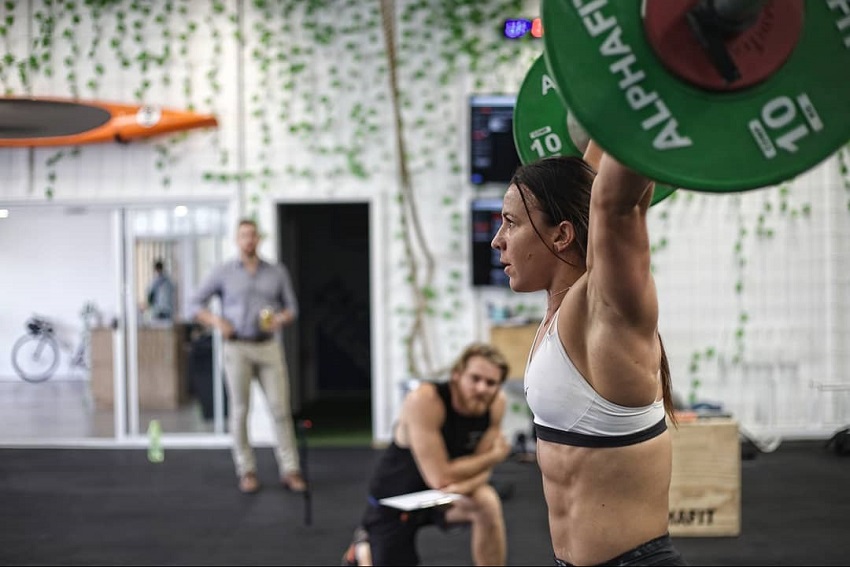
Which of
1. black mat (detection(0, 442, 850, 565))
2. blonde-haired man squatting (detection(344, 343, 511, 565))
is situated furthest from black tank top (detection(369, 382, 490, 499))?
black mat (detection(0, 442, 850, 565))

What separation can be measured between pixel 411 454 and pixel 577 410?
6.14ft

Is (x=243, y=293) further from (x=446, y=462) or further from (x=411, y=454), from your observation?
(x=446, y=462)

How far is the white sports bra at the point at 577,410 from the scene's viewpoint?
1195 mm

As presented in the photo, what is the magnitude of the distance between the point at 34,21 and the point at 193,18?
3399mm

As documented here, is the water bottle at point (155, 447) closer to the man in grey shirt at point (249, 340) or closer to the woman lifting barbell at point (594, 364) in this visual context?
the man in grey shirt at point (249, 340)

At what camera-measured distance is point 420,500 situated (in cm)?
282

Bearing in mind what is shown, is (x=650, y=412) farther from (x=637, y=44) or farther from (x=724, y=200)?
(x=724, y=200)

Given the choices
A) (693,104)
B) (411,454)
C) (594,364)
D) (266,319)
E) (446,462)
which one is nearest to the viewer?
(693,104)

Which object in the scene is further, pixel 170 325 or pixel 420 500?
pixel 170 325

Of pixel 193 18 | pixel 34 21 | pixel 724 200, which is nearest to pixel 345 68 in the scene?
pixel 193 18

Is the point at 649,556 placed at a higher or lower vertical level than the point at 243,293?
lower

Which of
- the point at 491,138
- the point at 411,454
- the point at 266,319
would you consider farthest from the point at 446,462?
the point at 491,138

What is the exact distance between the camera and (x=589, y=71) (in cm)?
95

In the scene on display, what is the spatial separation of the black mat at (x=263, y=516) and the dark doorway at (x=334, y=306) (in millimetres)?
2589
